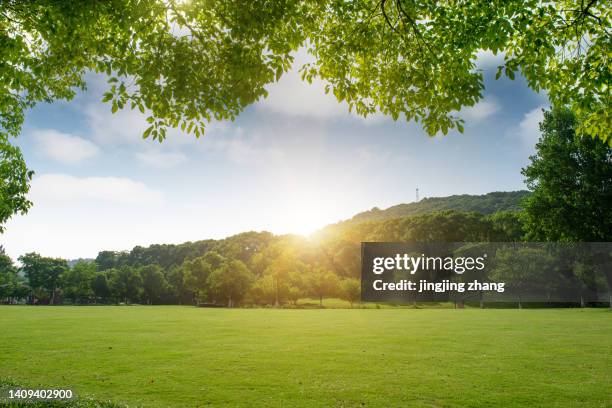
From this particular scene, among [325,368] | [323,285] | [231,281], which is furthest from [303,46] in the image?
[231,281]

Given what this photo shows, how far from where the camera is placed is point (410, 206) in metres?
180

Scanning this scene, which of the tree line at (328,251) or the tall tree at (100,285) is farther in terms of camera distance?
the tall tree at (100,285)

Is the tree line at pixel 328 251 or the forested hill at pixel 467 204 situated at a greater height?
the forested hill at pixel 467 204

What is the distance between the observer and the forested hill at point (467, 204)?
135 metres

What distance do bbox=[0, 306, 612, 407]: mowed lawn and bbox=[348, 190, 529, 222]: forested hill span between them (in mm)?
101369

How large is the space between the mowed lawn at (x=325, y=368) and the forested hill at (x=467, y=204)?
101 meters

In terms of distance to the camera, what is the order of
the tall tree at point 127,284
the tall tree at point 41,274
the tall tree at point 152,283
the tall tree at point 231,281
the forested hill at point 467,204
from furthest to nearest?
1. the forested hill at point 467,204
2. the tall tree at point 41,274
3. the tall tree at point 152,283
4. the tall tree at point 127,284
5. the tall tree at point 231,281

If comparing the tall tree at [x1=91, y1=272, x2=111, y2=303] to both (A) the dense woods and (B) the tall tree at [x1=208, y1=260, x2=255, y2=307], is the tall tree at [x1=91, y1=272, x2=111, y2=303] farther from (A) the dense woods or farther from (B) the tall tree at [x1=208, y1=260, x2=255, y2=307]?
(B) the tall tree at [x1=208, y1=260, x2=255, y2=307]

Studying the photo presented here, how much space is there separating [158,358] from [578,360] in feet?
63.9

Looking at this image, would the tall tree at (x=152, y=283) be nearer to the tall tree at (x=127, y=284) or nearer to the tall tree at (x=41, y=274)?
the tall tree at (x=127, y=284)

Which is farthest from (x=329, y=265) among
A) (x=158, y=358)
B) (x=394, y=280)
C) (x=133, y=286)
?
(x=158, y=358)

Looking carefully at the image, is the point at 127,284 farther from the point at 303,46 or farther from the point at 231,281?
the point at 303,46

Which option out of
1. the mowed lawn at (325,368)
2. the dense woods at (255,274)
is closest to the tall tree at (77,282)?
the dense woods at (255,274)

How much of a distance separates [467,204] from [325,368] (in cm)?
14196
